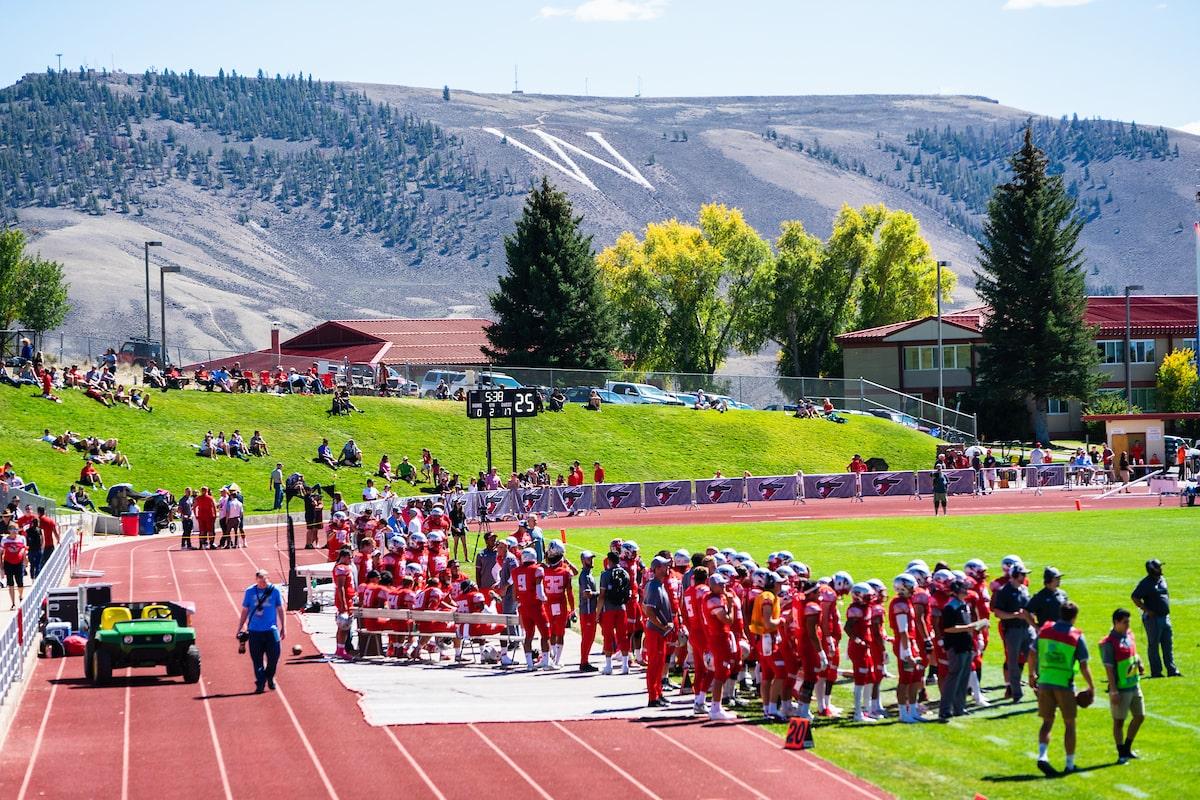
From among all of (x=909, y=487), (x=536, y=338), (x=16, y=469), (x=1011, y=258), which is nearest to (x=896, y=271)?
(x=1011, y=258)

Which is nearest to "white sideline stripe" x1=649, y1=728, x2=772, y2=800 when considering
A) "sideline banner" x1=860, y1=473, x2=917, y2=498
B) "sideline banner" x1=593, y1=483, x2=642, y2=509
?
"sideline banner" x1=593, y1=483, x2=642, y2=509

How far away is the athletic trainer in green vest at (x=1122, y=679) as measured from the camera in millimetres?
15367

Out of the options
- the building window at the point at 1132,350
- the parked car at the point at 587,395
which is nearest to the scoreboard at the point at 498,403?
the parked car at the point at 587,395

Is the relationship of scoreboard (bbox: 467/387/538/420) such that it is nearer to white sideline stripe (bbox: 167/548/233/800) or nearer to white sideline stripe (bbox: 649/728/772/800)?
Answer: white sideline stripe (bbox: 167/548/233/800)

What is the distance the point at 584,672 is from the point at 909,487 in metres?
36.1

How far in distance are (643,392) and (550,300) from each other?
35.5 ft

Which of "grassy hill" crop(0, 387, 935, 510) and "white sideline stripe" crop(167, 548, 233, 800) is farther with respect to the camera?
"grassy hill" crop(0, 387, 935, 510)

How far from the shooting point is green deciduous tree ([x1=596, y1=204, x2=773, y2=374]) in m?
98.8

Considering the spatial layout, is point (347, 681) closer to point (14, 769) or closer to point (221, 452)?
point (14, 769)

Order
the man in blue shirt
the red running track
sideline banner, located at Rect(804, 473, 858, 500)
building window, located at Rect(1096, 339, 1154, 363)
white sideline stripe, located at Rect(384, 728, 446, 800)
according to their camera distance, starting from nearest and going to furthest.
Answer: white sideline stripe, located at Rect(384, 728, 446, 800) < the red running track < the man in blue shirt < sideline banner, located at Rect(804, 473, 858, 500) < building window, located at Rect(1096, 339, 1154, 363)

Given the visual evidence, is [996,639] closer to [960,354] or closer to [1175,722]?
[1175,722]

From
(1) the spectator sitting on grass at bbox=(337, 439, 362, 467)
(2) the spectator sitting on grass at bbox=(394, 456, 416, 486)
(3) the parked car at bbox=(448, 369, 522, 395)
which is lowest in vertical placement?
(2) the spectator sitting on grass at bbox=(394, 456, 416, 486)

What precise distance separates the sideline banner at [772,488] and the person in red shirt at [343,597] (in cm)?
3066

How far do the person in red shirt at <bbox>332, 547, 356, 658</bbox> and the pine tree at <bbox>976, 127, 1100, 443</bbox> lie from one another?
187 feet
